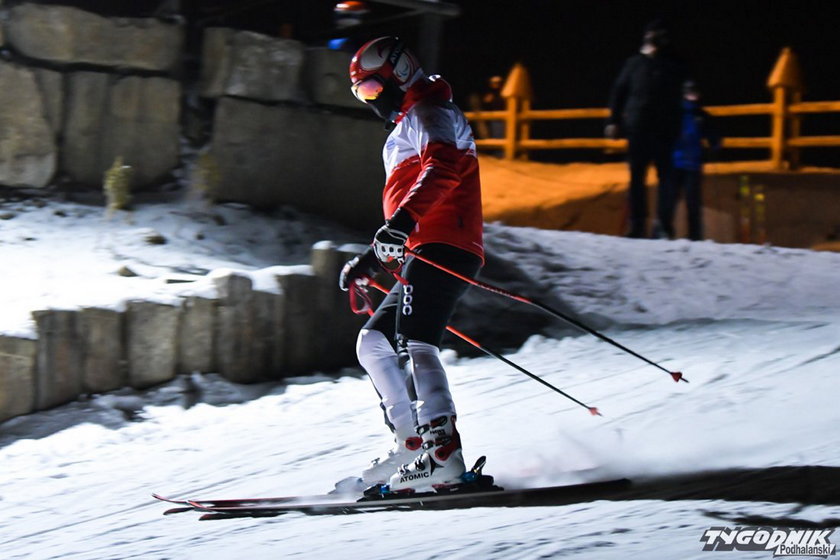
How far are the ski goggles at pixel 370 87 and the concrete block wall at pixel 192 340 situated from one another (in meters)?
2.24

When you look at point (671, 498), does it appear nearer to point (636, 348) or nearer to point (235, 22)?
point (636, 348)

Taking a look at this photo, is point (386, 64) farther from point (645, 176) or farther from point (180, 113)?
point (645, 176)

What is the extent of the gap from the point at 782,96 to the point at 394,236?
9712 mm

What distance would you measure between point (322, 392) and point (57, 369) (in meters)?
1.39

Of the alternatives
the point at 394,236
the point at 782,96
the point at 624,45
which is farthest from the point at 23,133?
the point at 624,45

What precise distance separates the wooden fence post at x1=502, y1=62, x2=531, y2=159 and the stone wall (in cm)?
710

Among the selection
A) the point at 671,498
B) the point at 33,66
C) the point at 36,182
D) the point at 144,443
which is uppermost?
the point at 33,66

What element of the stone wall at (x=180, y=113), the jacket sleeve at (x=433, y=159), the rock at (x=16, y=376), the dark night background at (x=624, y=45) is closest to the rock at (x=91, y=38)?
Answer: the stone wall at (x=180, y=113)

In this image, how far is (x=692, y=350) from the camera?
19.6ft

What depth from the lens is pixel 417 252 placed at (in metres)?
3.69

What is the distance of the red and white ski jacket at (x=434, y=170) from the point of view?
354 cm

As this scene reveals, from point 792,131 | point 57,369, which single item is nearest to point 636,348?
point 57,369

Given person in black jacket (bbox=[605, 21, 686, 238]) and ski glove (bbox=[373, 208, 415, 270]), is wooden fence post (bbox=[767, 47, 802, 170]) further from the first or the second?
ski glove (bbox=[373, 208, 415, 270])

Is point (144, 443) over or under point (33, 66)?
under
